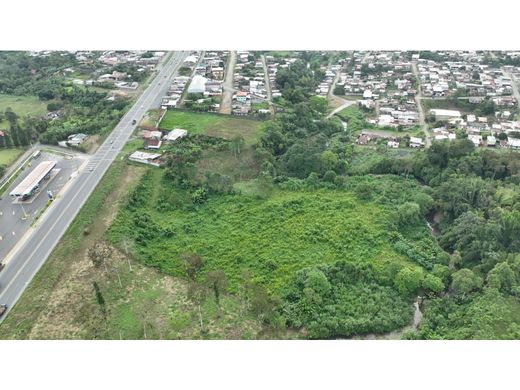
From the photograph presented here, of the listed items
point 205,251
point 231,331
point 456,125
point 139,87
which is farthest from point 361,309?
point 139,87

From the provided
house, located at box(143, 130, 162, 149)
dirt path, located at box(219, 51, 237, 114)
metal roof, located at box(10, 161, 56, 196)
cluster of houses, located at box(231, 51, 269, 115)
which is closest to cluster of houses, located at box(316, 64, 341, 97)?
cluster of houses, located at box(231, 51, 269, 115)

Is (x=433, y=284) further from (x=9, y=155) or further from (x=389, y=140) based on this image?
(x=9, y=155)

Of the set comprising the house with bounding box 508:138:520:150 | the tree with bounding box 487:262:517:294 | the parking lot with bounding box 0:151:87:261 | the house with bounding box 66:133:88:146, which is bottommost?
the tree with bounding box 487:262:517:294

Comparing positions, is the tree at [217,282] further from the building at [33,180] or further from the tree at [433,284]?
the building at [33,180]

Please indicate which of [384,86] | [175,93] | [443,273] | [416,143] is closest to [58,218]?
[175,93]

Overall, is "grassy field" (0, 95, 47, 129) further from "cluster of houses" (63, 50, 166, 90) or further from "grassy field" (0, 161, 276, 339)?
"grassy field" (0, 161, 276, 339)

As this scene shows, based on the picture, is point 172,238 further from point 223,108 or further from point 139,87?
point 139,87
